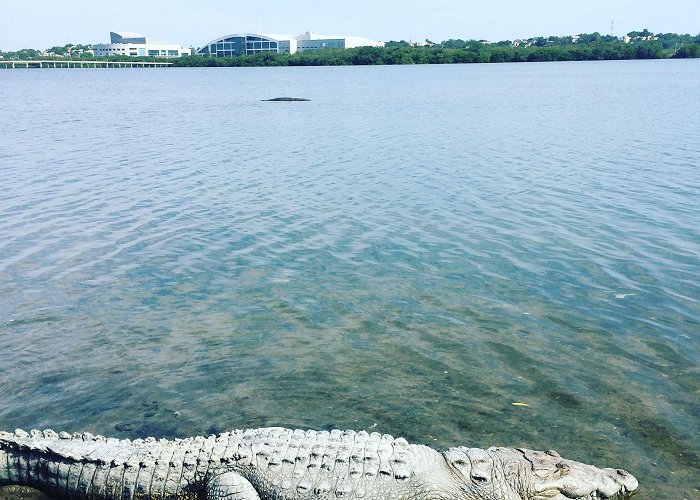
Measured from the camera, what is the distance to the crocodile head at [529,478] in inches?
254

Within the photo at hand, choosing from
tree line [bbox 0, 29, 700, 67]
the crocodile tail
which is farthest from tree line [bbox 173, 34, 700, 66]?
the crocodile tail

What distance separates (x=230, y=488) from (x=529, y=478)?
2883 millimetres

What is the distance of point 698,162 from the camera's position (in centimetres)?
2305

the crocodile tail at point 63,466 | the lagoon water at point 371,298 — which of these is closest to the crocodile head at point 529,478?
the lagoon water at point 371,298

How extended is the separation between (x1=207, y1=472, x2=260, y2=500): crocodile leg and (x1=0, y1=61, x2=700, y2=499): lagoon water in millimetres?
1944

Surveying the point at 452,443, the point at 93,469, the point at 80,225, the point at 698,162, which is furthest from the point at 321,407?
the point at 698,162

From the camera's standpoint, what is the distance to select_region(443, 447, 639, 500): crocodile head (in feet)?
21.2

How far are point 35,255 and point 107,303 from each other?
3.68 meters

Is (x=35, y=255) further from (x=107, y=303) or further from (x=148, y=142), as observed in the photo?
(x=148, y=142)

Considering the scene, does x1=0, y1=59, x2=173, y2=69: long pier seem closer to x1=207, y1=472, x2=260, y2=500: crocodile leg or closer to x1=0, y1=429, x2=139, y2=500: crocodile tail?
x1=0, y1=429, x2=139, y2=500: crocodile tail

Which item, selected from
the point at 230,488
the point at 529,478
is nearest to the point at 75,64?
the point at 230,488

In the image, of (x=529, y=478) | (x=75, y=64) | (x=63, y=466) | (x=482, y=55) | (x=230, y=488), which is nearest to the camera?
(x=230, y=488)

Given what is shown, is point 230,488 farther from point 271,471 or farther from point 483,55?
point 483,55

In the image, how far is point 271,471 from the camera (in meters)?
6.12
